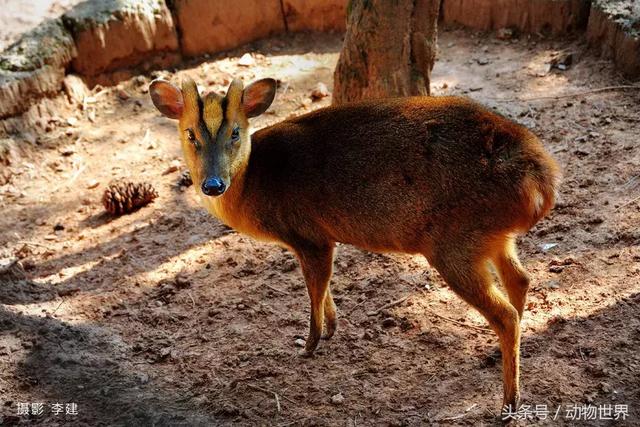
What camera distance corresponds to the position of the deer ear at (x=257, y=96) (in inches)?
177

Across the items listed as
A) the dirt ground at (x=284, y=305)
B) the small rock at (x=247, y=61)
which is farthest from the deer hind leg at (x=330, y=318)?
the small rock at (x=247, y=61)

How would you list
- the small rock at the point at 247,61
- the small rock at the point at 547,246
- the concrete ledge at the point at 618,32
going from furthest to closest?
the small rock at the point at 247,61 < the concrete ledge at the point at 618,32 < the small rock at the point at 547,246

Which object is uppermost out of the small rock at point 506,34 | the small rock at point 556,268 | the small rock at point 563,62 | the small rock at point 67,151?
the small rock at point 506,34

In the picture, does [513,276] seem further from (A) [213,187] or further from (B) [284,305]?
(A) [213,187]

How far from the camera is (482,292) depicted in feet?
12.4

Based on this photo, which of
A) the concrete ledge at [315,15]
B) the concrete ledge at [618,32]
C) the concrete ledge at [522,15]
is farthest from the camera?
the concrete ledge at [315,15]

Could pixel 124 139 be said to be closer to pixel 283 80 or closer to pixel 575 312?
pixel 283 80

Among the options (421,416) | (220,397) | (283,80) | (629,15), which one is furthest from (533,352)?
(283,80)

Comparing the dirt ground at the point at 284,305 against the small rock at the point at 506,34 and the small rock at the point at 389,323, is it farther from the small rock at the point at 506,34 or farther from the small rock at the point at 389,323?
the small rock at the point at 506,34

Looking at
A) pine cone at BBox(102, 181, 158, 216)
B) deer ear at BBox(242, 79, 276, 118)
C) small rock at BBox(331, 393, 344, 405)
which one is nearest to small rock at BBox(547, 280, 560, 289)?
small rock at BBox(331, 393, 344, 405)

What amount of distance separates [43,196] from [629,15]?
562 centimetres

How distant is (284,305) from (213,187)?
1.37m

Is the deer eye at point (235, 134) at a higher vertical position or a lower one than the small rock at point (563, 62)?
higher

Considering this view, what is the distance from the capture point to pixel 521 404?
3961mm
